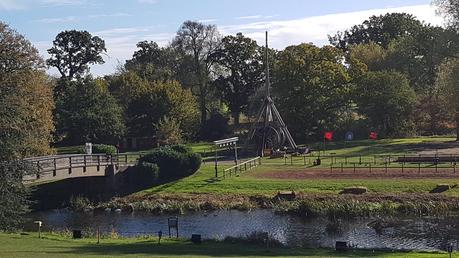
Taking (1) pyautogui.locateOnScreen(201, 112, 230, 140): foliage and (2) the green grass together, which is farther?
(1) pyautogui.locateOnScreen(201, 112, 230, 140): foliage

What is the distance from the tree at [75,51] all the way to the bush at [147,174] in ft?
170

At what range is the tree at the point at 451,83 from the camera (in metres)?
59.8

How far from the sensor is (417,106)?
9994 cm

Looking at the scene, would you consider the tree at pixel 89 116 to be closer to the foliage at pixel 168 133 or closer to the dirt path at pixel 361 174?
the foliage at pixel 168 133

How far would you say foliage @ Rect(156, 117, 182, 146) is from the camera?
294 ft

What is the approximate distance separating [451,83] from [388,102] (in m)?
29.5

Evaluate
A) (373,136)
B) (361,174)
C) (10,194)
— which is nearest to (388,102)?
(373,136)

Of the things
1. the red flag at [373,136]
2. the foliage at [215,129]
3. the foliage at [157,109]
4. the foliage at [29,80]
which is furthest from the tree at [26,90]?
the red flag at [373,136]

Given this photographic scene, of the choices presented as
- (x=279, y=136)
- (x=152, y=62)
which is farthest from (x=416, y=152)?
(x=152, y=62)

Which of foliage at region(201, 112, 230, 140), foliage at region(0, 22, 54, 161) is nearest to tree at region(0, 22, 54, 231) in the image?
foliage at region(0, 22, 54, 161)

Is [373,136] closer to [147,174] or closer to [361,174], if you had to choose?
[361,174]

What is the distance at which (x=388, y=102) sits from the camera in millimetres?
93250

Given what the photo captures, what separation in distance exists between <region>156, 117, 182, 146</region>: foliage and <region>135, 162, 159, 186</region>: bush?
27.7 metres

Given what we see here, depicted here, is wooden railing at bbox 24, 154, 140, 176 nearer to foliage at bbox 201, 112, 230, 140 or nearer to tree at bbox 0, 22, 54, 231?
tree at bbox 0, 22, 54, 231
